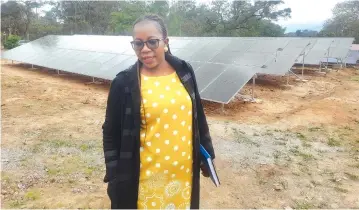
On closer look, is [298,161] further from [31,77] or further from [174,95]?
[31,77]

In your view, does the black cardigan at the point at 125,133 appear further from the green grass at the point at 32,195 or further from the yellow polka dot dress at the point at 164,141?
the green grass at the point at 32,195

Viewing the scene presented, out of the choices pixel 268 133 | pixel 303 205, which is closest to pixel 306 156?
pixel 268 133

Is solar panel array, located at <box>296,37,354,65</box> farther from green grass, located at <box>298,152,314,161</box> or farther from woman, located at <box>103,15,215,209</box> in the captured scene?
woman, located at <box>103,15,215,209</box>

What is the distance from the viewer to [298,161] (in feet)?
14.2

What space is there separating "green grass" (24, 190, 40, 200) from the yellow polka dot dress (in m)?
2.12

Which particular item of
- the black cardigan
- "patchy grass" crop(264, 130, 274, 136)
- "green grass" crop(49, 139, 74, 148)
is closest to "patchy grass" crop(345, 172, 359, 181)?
"patchy grass" crop(264, 130, 274, 136)

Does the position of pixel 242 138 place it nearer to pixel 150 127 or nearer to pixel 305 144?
pixel 305 144

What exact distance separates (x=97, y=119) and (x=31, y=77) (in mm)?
6493

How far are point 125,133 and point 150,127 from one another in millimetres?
138

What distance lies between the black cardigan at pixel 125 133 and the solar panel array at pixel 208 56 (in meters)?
4.54

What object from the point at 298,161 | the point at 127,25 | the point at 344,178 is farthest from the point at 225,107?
the point at 127,25

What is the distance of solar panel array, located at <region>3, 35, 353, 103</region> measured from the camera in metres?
7.15

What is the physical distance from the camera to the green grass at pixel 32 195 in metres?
3.28

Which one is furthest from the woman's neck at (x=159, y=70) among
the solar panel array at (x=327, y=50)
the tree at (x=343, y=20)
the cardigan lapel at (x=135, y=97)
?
the tree at (x=343, y=20)
